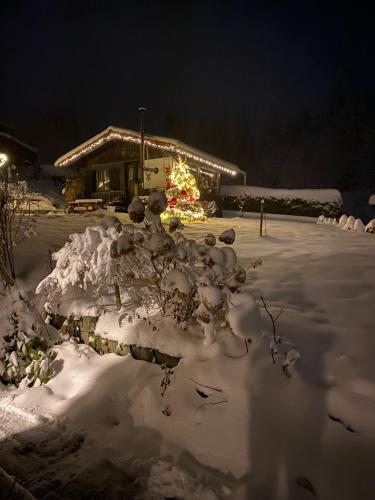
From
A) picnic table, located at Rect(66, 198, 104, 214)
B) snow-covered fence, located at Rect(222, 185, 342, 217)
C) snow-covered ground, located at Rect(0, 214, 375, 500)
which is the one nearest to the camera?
snow-covered ground, located at Rect(0, 214, 375, 500)

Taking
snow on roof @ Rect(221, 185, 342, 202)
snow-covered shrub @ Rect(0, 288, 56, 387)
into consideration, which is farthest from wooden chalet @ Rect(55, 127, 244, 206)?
snow-covered shrub @ Rect(0, 288, 56, 387)

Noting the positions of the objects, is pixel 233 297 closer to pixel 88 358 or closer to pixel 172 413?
pixel 172 413

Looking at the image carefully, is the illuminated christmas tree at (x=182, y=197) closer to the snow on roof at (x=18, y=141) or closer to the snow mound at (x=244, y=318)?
the snow mound at (x=244, y=318)

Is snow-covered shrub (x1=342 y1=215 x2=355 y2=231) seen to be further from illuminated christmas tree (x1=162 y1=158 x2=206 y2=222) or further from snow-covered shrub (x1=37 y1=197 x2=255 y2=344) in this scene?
snow-covered shrub (x1=37 y1=197 x2=255 y2=344)

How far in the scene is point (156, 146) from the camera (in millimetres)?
16625

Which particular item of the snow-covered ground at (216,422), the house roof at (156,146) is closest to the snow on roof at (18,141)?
the house roof at (156,146)

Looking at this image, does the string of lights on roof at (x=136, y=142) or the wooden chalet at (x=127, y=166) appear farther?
the wooden chalet at (x=127, y=166)

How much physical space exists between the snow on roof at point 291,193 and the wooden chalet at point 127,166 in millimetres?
5032

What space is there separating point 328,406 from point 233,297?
44.2 inches

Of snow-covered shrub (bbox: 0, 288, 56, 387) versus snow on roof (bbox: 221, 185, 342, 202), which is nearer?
snow-covered shrub (bbox: 0, 288, 56, 387)

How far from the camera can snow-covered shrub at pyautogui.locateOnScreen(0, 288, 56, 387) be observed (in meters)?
3.67

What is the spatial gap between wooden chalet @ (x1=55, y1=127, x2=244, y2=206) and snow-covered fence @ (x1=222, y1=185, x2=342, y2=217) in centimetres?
298

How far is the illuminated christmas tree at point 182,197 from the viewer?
13.2 meters

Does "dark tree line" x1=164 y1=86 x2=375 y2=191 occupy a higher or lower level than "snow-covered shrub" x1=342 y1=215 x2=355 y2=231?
higher
